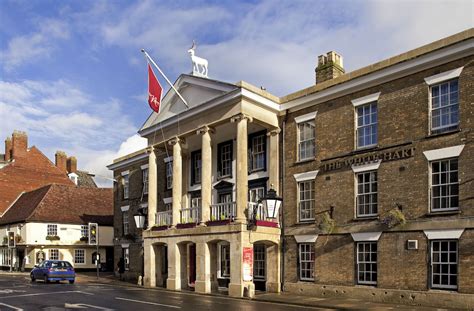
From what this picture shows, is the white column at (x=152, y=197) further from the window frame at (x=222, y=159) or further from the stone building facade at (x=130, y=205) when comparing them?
the stone building facade at (x=130, y=205)

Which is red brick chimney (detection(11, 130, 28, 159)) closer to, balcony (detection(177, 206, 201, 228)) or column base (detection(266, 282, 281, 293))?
balcony (detection(177, 206, 201, 228))

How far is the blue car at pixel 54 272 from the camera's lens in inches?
1093

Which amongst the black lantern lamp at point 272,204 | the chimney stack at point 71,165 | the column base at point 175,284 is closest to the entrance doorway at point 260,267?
the black lantern lamp at point 272,204

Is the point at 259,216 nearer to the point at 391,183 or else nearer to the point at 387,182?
the point at 387,182

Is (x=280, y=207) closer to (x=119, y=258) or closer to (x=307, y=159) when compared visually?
(x=307, y=159)

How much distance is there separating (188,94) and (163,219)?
6.82 metres

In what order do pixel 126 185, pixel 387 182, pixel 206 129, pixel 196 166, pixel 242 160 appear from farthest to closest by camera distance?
pixel 126 185 → pixel 196 166 → pixel 206 129 → pixel 242 160 → pixel 387 182

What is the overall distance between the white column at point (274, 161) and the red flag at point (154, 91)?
6217mm

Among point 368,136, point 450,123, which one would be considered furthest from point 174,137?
point 450,123

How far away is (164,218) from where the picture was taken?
26.7 meters

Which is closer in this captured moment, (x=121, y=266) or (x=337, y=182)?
(x=337, y=182)

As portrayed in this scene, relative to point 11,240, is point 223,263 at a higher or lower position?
higher

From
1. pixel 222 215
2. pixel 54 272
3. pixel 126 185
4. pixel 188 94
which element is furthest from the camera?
pixel 126 185

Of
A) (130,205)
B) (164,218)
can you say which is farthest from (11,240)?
(164,218)
